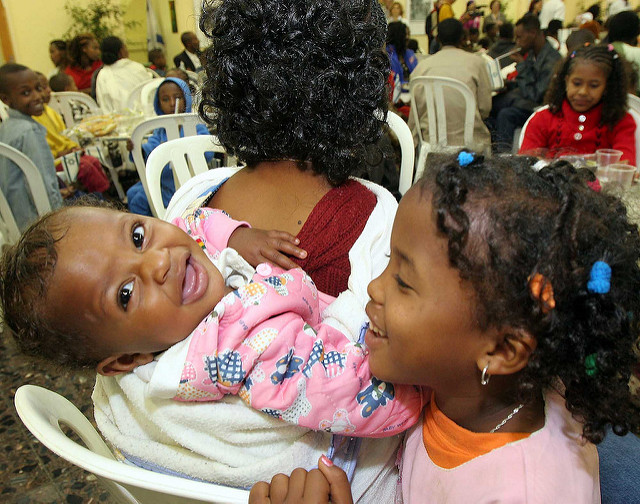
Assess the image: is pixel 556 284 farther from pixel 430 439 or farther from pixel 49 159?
pixel 49 159

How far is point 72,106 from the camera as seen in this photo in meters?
5.85

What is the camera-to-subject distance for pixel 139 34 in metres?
11.4

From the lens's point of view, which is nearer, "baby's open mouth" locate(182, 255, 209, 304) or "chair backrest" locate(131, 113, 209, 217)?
"baby's open mouth" locate(182, 255, 209, 304)

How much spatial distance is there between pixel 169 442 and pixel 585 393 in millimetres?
775

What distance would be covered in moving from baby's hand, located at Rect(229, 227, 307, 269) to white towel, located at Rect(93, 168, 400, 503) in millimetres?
158

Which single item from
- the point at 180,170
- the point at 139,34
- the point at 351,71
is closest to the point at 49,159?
the point at 180,170

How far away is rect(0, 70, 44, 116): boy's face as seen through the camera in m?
3.66

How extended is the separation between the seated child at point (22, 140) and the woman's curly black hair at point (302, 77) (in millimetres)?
2226

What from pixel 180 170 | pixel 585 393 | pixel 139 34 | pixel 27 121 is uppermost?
pixel 139 34

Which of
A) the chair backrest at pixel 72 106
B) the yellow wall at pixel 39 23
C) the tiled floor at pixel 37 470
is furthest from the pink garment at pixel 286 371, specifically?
the yellow wall at pixel 39 23

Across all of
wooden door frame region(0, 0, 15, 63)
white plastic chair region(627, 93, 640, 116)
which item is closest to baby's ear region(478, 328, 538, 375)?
white plastic chair region(627, 93, 640, 116)

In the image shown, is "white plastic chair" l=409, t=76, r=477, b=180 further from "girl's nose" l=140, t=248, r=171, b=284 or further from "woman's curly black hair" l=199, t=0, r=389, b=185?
"girl's nose" l=140, t=248, r=171, b=284

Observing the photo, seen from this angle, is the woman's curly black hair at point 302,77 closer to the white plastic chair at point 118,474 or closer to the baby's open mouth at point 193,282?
the baby's open mouth at point 193,282

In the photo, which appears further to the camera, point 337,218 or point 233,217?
point 233,217
